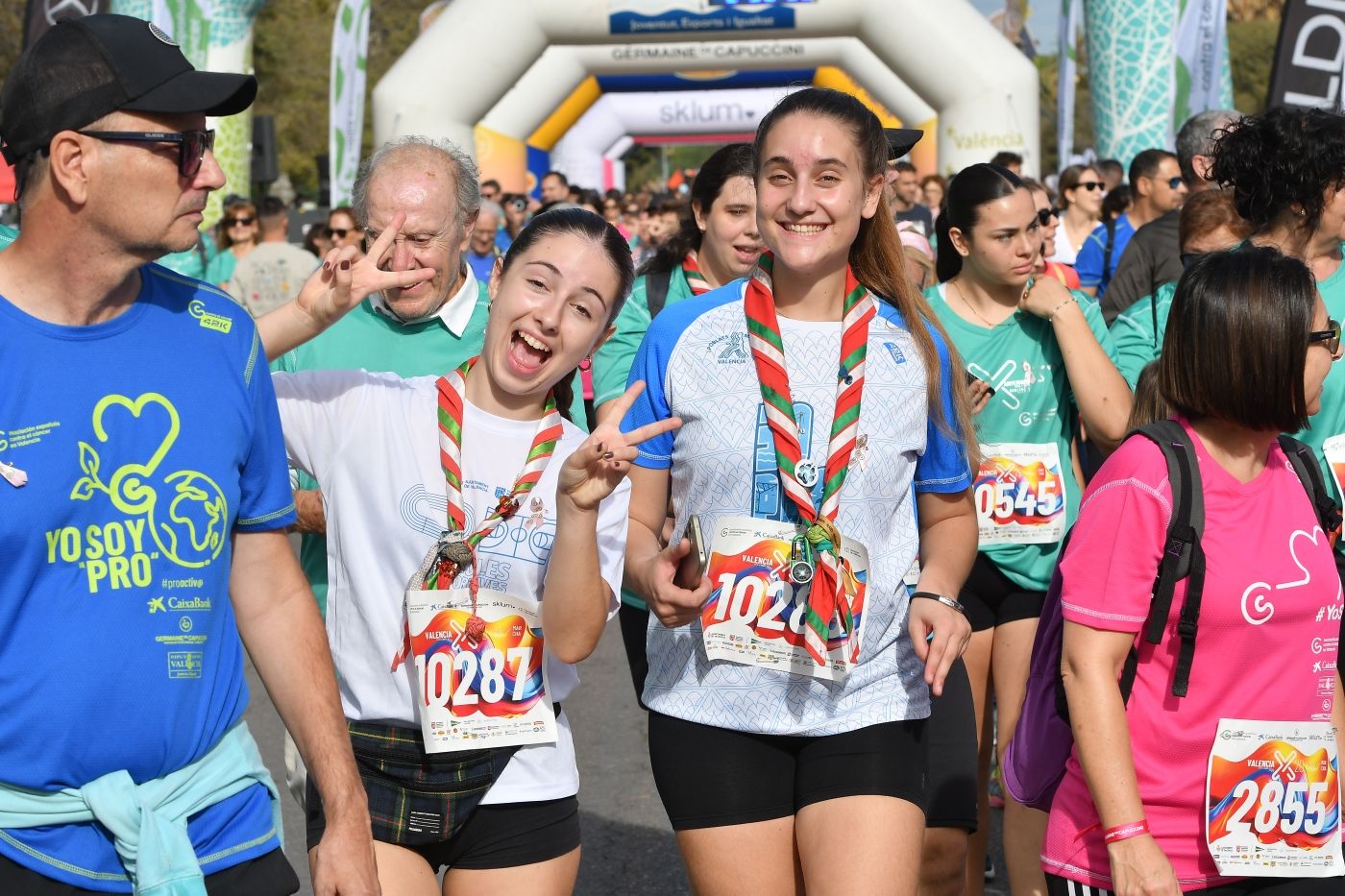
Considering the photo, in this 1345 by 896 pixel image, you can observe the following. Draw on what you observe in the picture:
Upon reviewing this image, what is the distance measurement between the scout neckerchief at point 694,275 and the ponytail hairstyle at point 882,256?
1434mm

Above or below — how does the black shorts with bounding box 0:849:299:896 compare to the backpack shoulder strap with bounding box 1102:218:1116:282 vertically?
below

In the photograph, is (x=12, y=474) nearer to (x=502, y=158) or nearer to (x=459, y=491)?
(x=459, y=491)

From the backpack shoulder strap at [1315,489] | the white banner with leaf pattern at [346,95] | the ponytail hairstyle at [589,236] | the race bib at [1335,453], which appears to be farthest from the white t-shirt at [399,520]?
the white banner with leaf pattern at [346,95]

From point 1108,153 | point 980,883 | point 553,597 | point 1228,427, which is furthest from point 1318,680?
point 1108,153

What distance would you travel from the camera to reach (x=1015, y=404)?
4.71m

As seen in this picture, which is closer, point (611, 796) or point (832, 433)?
point (832, 433)

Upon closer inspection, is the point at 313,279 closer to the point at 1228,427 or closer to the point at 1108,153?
the point at 1228,427

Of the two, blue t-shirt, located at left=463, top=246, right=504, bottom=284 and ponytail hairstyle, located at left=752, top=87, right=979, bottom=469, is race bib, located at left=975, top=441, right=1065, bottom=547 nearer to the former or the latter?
ponytail hairstyle, located at left=752, top=87, right=979, bottom=469

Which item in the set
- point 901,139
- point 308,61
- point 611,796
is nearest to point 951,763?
point 901,139

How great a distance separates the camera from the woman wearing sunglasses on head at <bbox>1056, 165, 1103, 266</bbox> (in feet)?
35.6

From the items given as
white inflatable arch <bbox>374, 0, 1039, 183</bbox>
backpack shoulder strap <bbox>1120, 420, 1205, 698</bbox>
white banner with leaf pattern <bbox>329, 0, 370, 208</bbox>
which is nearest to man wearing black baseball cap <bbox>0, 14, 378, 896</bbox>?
backpack shoulder strap <bbox>1120, 420, 1205, 698</bbox>

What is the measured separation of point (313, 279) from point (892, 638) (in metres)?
1.29

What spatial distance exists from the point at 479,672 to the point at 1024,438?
2.20 metres

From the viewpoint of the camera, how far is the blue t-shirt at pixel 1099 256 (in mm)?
9195
